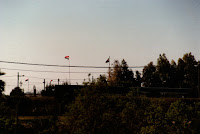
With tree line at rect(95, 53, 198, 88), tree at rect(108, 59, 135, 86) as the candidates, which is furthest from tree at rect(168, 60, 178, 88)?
tree at rect(108, 59, 135, 86)

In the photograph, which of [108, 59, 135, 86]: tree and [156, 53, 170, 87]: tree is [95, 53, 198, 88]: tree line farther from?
[108, 59, 135, 86]: tree

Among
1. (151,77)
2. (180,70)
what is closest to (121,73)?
(151,77)

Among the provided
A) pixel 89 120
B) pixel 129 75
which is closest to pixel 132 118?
pixel 89 120

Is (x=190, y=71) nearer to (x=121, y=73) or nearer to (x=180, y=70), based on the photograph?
(x=180, y=70)

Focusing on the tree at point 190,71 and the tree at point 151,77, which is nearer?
→ the tree at point 190,71

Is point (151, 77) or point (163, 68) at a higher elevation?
point (163, 68)

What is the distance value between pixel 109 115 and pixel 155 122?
261 cm

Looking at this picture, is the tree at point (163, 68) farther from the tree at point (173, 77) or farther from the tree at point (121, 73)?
the tree at point (121, 73)

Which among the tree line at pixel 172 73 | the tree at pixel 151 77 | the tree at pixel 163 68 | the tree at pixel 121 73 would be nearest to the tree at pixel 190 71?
the tree line at pixel 172 73

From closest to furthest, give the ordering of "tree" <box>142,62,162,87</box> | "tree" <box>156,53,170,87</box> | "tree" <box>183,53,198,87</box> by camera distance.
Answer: "tree" <box>183,53,198,87</box>
"tree" <box>156,53,170,87</box>
"tree" <box>142,62,162,87</box>

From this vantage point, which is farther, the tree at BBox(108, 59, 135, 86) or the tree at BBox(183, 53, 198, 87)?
the tree at BBox(108, 59, 135, 86)

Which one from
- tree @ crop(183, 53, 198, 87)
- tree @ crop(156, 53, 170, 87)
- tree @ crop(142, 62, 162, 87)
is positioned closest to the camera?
tree @ crop(183, 53, 198, 87)

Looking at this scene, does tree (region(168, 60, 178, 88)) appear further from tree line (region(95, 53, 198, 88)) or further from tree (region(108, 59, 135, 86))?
tree (region(108, 59, 135, 86))

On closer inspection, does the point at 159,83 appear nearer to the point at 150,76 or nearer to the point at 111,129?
the point at 150,76
